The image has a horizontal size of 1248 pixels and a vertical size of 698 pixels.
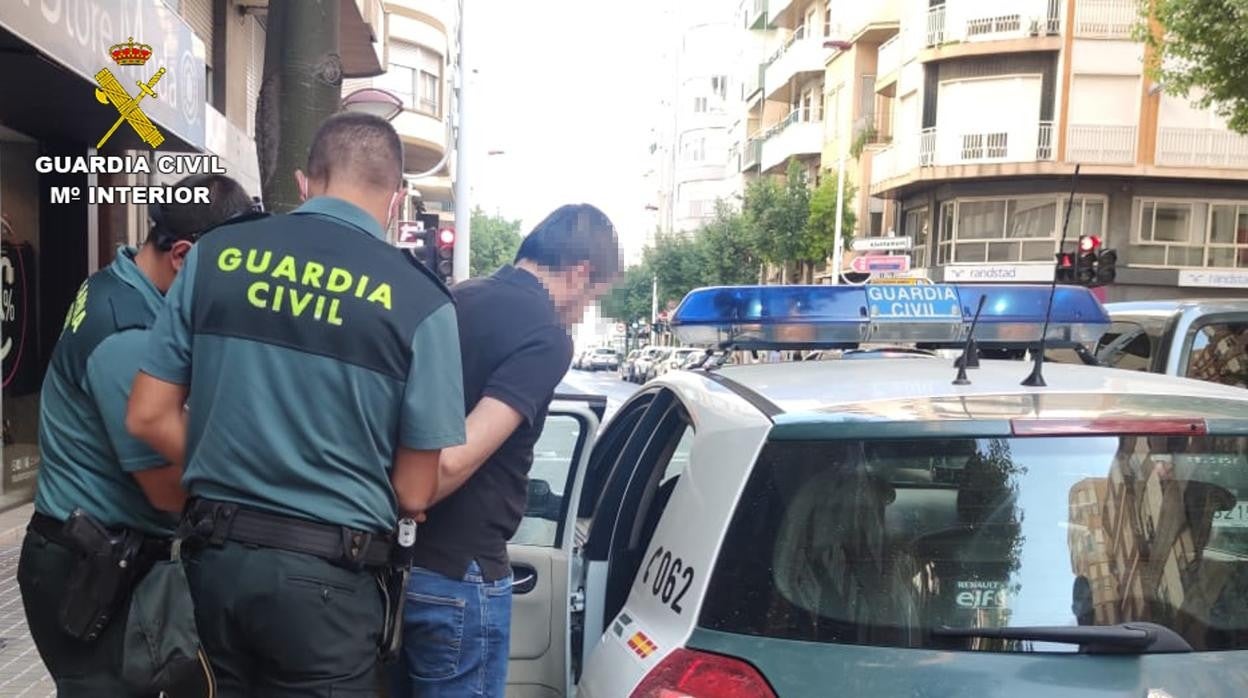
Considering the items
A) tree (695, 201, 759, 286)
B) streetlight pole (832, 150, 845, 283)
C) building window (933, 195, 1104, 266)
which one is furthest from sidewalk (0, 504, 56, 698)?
tree (695, 201, 759, 286)

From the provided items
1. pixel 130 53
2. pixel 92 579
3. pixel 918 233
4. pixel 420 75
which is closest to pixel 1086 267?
pixel 130 53

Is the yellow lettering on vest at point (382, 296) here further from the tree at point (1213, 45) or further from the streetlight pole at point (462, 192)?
the streetlight pole at point (462, 192)

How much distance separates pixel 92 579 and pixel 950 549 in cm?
186

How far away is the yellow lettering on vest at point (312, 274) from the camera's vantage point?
2.11m

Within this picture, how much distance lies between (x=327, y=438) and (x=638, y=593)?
84 cm

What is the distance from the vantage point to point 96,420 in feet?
7.93

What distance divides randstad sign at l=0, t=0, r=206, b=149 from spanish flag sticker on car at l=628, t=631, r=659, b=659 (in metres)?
5.45

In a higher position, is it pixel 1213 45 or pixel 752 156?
pixel 752 156

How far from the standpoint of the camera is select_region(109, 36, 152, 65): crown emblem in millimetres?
8026

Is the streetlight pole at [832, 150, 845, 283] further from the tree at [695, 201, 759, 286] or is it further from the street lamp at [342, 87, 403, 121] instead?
the street lamp at [342, 87, 403, 121]

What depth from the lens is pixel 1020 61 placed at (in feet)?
99.9

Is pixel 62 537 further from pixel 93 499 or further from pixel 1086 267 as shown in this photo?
pixel 1086 267

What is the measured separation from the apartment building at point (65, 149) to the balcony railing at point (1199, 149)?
26021mm

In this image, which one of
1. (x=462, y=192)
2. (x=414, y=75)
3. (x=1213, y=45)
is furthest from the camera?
(x=414, y=75)
